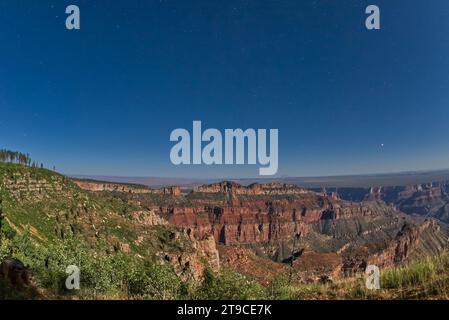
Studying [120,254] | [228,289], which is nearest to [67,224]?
[120,254]

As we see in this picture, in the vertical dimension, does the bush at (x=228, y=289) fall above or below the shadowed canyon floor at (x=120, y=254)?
above

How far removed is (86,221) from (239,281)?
348ft

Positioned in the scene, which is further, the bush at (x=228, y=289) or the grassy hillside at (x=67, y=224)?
the grassy hillside at (x=67, y=224)

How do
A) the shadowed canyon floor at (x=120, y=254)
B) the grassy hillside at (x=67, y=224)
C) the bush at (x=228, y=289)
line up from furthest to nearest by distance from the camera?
the grassy hillside at (x=67, y=224)
the shadowed canyon floor at (x=120, y=254)
the bush at (x=228, y=289)

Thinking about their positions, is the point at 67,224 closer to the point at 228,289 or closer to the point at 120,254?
the point at 120,254

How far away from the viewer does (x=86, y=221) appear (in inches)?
4323

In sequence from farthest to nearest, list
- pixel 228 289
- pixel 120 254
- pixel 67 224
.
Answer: pixel 67 224
pixel 120 254
pixel 228 289

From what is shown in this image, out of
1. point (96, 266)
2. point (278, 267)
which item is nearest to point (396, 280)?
point (96, 266)

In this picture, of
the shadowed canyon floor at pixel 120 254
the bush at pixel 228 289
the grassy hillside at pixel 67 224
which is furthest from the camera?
the grassy hillside at pixel 67 224

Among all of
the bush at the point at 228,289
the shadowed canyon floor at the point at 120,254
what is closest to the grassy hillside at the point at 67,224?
the shadowed canyon floor at the point at 120,254

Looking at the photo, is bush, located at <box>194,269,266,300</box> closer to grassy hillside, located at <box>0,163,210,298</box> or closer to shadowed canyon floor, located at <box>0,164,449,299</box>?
shadowed canyon floor, located at <box>0,164,449,299</box>

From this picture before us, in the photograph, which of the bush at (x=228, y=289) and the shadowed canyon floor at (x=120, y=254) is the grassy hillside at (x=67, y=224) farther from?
the bush at (x=228, y=289)

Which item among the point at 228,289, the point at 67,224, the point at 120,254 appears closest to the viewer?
the point at 228,289
